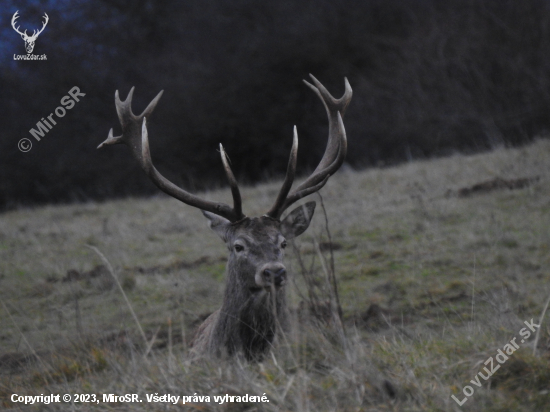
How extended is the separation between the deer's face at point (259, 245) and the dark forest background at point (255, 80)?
13.4 m

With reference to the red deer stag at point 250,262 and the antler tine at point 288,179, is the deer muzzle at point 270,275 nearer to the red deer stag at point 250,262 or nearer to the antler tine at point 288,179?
the red deer stag at point 250,262

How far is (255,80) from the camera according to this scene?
936 inches

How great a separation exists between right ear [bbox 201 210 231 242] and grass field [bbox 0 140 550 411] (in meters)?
0.61

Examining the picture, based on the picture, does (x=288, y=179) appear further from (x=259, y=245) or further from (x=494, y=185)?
(x=494, y=185)

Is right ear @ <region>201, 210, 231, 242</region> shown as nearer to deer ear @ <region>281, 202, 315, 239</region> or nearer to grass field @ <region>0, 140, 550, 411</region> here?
deer ear @ <region>281, 202, 315, 239</region>

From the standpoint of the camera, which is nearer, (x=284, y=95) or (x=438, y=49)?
(x=438, y=49)

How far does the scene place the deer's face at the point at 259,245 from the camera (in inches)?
192

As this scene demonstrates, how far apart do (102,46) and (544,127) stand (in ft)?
55.9

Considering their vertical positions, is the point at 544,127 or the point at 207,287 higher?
the point at 544,127

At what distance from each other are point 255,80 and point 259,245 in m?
19.2

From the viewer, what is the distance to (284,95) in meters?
23.7

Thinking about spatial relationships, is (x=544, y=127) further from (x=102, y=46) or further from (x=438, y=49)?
(x=102, y=46)

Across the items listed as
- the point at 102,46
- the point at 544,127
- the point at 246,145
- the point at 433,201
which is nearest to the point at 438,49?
the point at 544,127

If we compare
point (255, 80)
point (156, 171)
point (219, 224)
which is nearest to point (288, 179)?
point (219, 224)
